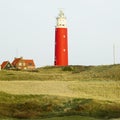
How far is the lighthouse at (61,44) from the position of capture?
307 ft

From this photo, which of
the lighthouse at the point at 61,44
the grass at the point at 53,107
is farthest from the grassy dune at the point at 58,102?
the lighthouse at the point at 61,44

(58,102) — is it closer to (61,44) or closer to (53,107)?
(53,107)

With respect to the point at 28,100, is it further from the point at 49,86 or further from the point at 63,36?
the point at 63,36

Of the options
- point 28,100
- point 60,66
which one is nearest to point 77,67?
point 60,66

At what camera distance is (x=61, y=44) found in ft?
308

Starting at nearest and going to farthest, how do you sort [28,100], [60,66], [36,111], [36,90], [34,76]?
[36,111] < [28,100] < [36,90] < [34,76] < [60,66]

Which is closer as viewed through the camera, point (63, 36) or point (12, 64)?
point (63, 36)

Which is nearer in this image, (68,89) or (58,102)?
(58,102)

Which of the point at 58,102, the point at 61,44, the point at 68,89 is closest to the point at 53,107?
the point at 58,102

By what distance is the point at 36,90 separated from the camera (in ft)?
143

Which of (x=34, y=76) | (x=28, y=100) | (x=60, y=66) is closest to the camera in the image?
(x=28, y=100)

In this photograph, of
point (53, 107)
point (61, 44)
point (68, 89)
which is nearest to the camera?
point (53, 107)

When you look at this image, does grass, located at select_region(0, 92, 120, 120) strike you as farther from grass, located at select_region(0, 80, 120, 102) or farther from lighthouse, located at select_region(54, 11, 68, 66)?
lighthouse, located at select_region(54, 11, 68, 66)

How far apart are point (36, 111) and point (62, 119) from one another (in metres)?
6.26
